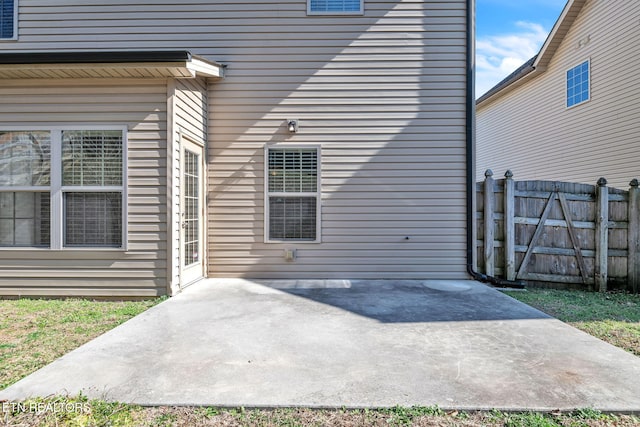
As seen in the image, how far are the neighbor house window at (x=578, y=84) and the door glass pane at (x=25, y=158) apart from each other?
10.6 m

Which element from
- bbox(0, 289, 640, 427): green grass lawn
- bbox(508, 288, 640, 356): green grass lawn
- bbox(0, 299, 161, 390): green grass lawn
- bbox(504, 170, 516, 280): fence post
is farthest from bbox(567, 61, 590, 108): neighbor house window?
bbox(0, 299, 161, 390): green grass lawn

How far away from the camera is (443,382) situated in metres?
2.27

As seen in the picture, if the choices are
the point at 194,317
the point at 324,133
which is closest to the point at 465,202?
the point at 324,133

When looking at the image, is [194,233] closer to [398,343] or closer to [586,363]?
[398,343]

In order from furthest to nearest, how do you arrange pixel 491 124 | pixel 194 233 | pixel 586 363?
1. pixel 491 124
2. pixel 194 233
3. pixel 586 363

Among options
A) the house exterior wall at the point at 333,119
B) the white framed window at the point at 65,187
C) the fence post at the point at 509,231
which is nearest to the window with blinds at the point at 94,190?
the white framed window at the point at 65,187

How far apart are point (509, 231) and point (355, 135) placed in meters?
2.75

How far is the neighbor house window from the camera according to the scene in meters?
8.44

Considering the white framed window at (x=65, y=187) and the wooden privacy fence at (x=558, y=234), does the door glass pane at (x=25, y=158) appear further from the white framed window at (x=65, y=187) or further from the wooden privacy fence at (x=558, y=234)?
the wooden privacy fence at (x=558, y=234)

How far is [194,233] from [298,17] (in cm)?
364

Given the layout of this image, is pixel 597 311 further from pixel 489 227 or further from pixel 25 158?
pixel 25 158

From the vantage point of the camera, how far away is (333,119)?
5547 mm

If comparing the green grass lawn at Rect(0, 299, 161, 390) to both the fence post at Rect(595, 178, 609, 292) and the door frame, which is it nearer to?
the door frame

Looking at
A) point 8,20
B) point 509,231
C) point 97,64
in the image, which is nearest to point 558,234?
point 509,231
